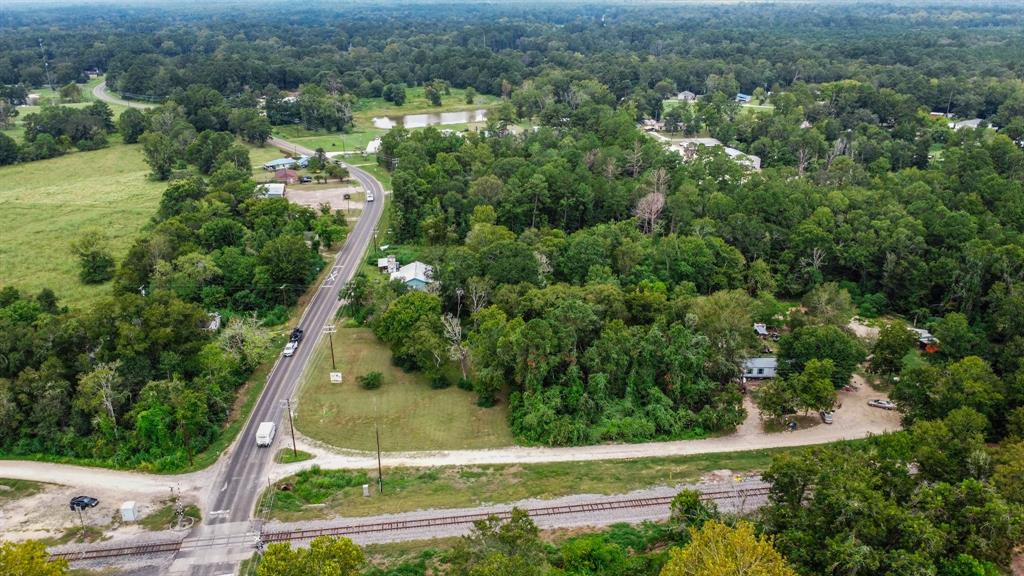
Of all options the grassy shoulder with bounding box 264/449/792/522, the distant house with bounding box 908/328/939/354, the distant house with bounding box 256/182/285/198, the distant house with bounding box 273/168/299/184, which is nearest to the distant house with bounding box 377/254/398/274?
the distant house with bounding box 256/182/285/198

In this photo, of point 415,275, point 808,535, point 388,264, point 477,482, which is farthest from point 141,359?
point 808,535

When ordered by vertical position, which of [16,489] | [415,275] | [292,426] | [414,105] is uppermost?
[414,105]

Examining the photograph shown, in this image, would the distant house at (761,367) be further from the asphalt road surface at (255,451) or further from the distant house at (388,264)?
the distant house at (388,264)

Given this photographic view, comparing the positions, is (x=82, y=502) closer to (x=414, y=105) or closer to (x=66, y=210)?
(x=66, y=210)

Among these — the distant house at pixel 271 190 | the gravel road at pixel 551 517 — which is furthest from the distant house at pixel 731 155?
the gravel road at pixel 551 517

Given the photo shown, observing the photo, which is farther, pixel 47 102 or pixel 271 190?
pixel 47 102

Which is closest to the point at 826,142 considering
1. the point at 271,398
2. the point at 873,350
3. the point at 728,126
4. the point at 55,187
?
the point at 728,126

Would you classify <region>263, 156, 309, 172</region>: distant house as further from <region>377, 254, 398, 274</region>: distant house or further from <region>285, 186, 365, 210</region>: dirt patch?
<region>377, 254, 398, 274</region>: distant house
